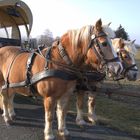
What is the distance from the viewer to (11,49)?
656cm

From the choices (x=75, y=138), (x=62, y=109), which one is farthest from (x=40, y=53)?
(x=75, y=138)

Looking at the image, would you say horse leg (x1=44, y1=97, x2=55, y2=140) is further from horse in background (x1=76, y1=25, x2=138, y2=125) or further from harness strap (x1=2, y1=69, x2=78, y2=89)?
horse in background (x1=76, y1=25, x2=138, y2=125)

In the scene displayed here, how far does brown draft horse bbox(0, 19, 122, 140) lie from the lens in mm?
4805

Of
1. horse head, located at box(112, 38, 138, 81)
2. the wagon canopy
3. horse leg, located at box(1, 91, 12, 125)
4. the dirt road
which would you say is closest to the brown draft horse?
the dirt road

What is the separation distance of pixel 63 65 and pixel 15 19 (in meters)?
5.92

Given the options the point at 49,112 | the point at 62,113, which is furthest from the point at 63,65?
the point at 62,113

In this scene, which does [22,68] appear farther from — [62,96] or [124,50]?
[124,50]

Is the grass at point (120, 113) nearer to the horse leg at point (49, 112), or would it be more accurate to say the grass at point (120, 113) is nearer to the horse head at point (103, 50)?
the horse leg at point (49, 112)

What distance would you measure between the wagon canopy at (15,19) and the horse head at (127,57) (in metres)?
4.33

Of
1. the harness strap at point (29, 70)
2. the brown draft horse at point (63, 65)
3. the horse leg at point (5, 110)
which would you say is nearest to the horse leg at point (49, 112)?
the brown draft horse at point (63, 65)

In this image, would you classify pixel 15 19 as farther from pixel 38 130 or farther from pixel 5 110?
pixel 38 130

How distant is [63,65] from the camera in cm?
512

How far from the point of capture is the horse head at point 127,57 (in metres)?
5.93

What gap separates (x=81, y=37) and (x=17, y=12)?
19.0ft
